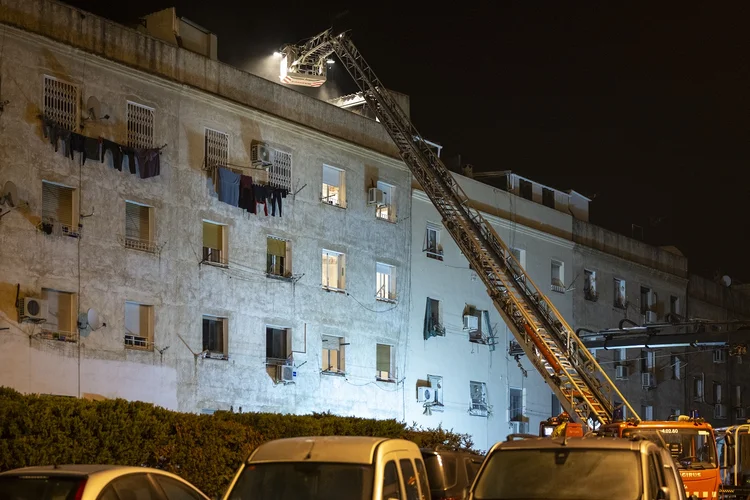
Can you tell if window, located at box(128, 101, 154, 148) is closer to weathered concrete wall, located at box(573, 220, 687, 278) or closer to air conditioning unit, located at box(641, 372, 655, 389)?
weathered concrete wall, located at box(573, 220, 687, 278)

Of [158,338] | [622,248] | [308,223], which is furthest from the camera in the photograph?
[622,248]

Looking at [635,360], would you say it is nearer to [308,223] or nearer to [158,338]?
[308,223]

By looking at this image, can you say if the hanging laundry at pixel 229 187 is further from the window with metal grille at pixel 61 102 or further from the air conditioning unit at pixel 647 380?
the air conditioning unit at pixel 647 380

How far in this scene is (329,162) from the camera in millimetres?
34469

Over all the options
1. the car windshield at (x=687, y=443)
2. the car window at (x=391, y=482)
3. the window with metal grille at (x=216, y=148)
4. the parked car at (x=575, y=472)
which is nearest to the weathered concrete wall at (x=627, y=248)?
the window with metal grille at (x=216, y=148)

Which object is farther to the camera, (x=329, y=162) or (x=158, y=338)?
(x=329, y=162)

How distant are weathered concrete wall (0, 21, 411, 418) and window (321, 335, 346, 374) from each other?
30cm

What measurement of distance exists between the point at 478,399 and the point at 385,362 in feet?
19.2

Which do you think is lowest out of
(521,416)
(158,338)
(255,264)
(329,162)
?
(521,416)

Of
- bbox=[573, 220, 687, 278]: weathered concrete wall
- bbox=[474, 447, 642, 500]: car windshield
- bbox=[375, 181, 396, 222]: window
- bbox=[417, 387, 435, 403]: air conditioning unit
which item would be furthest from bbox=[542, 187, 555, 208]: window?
bbox=[474, 447, 642, 500]: car windshield

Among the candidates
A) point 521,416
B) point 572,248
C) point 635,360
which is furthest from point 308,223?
point 635,360

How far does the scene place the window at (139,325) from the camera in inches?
1099

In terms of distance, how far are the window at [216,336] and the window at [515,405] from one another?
50.6ft

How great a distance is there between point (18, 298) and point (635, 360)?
104 feet
